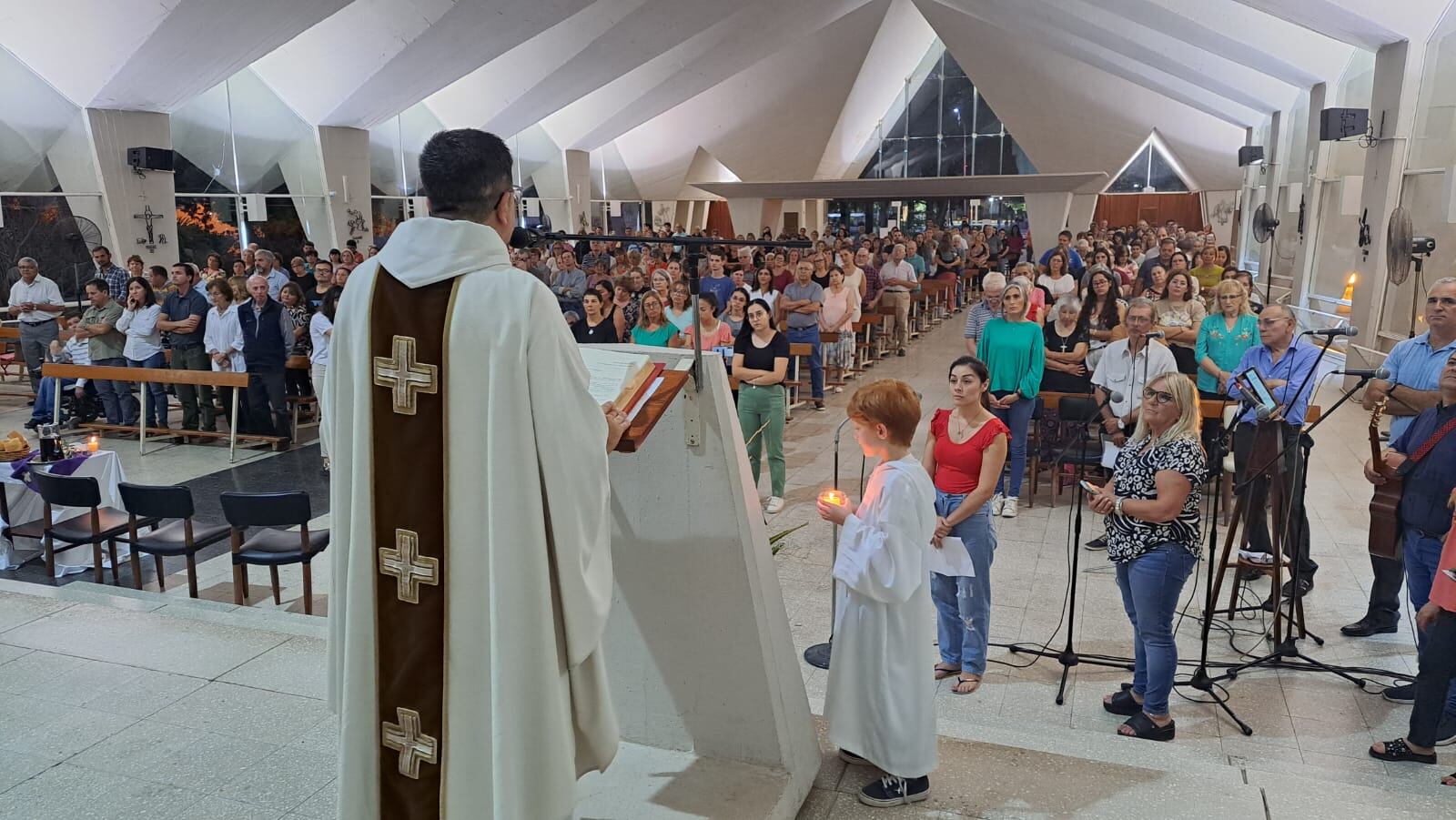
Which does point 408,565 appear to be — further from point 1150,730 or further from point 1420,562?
point 1420,562

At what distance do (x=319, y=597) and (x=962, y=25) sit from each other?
822 inches

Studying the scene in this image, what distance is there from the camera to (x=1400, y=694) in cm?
414

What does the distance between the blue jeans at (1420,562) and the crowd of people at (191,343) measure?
7.28 meters

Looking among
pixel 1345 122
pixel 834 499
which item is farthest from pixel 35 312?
pixel 1345 122

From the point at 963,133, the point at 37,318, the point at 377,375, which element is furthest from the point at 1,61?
the point at 963,133

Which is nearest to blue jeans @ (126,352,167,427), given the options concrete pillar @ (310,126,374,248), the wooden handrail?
the wooden handrail

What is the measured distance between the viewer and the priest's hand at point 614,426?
2215 mm

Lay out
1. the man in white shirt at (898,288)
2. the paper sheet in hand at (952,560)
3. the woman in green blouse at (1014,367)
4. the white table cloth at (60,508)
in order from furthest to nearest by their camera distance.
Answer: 1. the man in white shirt at (898,288)
2. the woman in green blouse at (1014,367)
3. the white table cloth at (60,508)
4. the paper sheet in hand at (952,560)

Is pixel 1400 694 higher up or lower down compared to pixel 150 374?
lower down

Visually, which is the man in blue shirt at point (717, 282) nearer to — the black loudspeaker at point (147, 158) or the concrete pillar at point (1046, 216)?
the black loudspeaker at point (147, 158)

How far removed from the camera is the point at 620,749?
2.89 meters

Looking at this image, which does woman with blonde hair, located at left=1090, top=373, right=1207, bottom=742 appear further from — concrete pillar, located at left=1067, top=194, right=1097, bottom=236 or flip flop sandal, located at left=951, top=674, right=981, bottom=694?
concrete pillar, located at left=1067, top=194, right=1097, bottom=236

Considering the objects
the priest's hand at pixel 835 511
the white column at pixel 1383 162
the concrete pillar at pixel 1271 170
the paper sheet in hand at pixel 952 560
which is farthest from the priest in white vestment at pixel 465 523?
the concrete pillar at pixel 1271 170

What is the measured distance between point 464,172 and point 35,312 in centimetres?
1090
